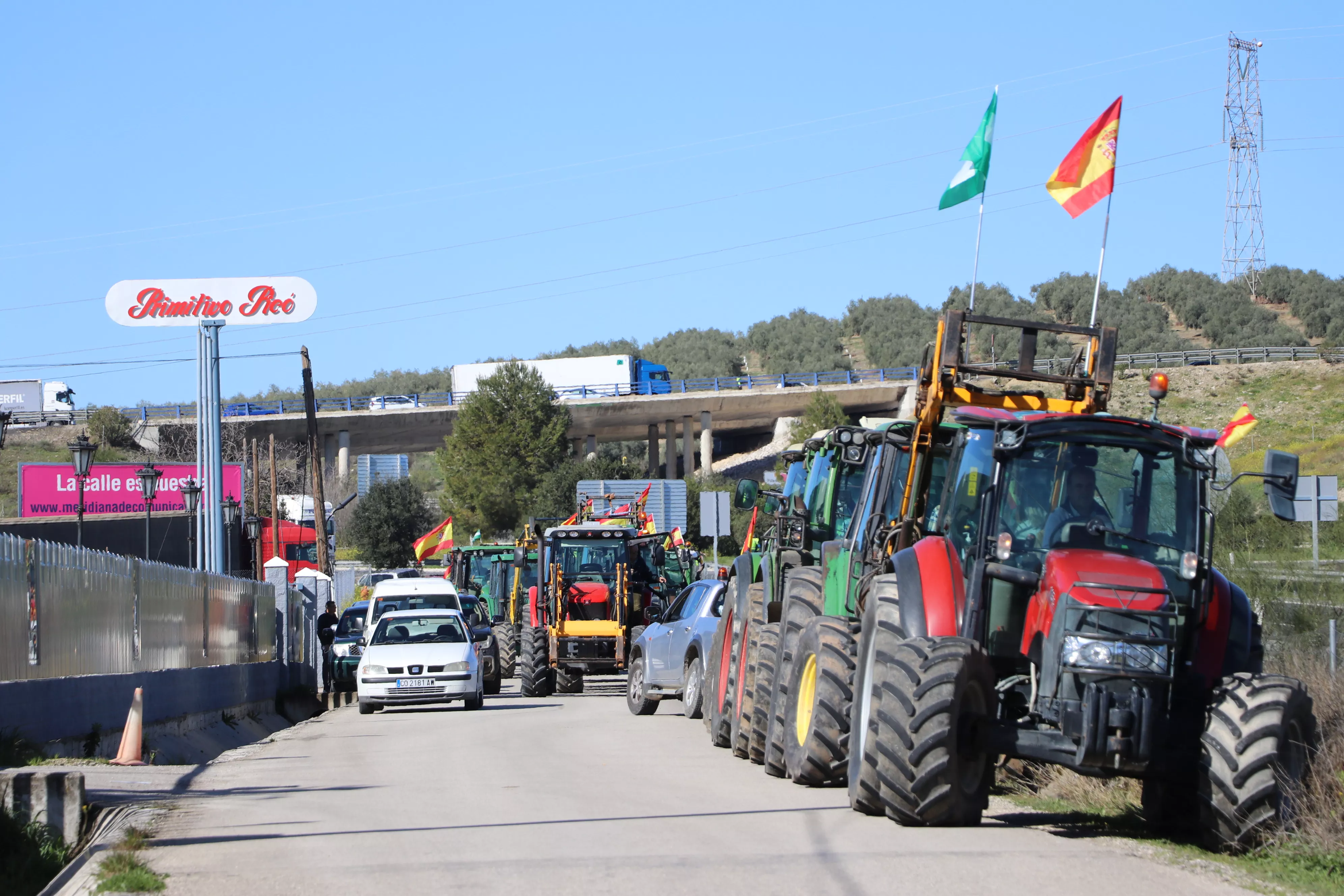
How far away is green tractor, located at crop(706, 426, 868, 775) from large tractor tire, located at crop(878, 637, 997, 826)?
3383mm

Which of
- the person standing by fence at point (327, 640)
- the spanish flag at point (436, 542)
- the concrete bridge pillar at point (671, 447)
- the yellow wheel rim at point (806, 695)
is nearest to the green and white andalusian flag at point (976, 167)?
the yellow wheel rim at point (806, 695)

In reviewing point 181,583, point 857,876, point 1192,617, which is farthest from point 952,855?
point 181,583

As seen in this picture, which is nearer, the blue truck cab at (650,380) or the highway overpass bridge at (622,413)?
the highway overpass bridge at (622,413)

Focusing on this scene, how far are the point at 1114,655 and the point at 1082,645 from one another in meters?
0.18

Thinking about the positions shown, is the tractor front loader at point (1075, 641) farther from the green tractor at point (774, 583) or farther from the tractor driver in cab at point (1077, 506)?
the green tractor at point (774, 583)

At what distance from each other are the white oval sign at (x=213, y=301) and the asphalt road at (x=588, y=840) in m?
22.6

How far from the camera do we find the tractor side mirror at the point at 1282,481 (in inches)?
348

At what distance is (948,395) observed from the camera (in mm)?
10695

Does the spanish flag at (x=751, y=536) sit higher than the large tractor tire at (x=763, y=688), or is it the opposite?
the spanish flag at (x=751, y=536)

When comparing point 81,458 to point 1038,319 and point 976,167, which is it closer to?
point 976,167

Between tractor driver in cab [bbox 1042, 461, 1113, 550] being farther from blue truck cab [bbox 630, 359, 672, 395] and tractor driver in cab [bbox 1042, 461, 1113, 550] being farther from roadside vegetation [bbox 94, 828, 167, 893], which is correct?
blue truck cab [bbox 630, 359, 672, 395]

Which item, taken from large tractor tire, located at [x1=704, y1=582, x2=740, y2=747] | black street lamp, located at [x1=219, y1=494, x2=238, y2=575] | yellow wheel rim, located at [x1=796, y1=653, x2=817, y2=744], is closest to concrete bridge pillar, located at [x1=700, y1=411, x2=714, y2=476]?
black street lamp, located at [x1=219, y1=494, x2=238, y2=575]

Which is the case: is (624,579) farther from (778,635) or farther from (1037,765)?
(1037,765)

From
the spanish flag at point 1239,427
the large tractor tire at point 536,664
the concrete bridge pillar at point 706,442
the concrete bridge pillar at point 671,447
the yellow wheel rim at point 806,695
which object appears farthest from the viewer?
the concrete bridge pillar at point 671,447
